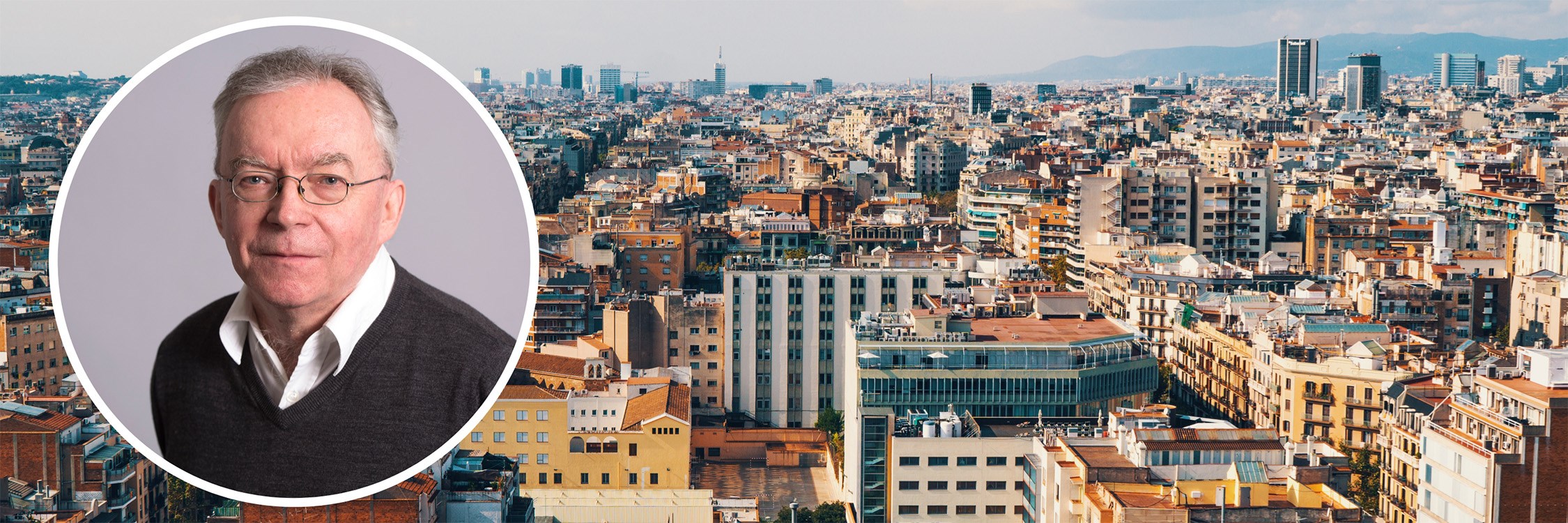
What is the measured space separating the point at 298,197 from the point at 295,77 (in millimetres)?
106

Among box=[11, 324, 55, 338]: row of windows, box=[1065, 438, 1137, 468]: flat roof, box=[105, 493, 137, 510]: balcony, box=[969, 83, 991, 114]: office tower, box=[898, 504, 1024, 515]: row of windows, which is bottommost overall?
box=[898, 504, 1024, 515]: row of windows

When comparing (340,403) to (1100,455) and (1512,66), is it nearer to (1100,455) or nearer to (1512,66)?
(1100,455)

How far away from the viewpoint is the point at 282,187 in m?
1.61

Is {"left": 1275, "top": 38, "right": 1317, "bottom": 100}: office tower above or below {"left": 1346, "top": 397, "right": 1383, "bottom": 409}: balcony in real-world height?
above

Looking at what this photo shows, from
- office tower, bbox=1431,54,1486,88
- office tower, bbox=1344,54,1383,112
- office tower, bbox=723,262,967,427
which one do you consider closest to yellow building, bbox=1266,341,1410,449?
office tower, bbox=723,262,967,427

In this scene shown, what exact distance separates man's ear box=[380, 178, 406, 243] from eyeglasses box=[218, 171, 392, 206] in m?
0.05

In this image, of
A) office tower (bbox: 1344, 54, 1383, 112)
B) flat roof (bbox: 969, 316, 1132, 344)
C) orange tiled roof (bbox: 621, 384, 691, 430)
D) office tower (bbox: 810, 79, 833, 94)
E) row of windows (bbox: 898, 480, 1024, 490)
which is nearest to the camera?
row of windows (bbox: 898, 480, 1024, 490)

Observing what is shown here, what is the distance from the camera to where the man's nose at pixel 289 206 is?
161 cm

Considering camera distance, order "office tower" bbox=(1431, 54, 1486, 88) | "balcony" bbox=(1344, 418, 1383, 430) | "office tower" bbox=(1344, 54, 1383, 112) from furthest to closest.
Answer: "office tower" bbox=(1431, 54, 1486, 88)
"office tower" bbox=(1344, 54, 1383, 112)
"balcony" bbox=(1344, 418, 1383, 430)

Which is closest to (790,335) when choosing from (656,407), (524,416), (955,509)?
(656,407)

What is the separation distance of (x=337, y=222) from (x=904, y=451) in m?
8.43

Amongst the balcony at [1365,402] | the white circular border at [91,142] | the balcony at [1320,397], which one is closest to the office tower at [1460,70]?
the balcony at [1320,397]

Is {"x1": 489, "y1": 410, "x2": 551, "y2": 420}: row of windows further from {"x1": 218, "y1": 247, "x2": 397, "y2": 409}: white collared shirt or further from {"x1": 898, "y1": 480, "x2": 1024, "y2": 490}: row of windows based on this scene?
{"x1": 218, "y1": 247, "x2": 397, "y2": 409}: white collared shirt

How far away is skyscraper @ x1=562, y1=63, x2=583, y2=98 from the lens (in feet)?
300
